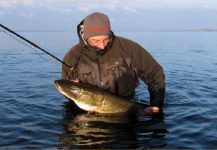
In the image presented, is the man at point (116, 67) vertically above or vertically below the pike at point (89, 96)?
above

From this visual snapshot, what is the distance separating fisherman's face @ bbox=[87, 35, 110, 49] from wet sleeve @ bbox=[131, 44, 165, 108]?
81 cm

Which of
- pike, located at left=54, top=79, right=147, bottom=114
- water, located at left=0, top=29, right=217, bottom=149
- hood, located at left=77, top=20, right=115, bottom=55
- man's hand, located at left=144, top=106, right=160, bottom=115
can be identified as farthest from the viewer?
man's hand, located at left=144, top=106, right=160, bottom=115

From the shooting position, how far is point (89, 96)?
25.8 ft

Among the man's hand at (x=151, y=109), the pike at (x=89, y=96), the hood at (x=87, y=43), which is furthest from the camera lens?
the man's hand at (x=151, y=109)

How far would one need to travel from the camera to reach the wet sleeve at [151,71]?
28.0ft

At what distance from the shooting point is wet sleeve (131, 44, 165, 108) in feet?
28.0

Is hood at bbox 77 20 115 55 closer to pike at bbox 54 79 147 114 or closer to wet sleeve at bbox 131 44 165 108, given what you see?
wet sleeve at bbox 131 44 165 108

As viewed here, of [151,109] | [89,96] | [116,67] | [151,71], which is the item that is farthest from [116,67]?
[151,109]

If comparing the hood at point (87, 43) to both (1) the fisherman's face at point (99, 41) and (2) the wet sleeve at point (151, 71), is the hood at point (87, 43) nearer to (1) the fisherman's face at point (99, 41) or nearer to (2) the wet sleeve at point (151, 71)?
(1) the fisherman's face at point (99, 41)

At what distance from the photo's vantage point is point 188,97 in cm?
1175

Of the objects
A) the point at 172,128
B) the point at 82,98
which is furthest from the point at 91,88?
the point at 172,128

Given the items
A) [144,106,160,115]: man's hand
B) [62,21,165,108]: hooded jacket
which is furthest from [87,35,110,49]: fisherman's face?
[144,106,160,115]: man's hand

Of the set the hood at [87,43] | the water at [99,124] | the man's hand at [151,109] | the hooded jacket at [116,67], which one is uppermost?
the hood at [87,43]

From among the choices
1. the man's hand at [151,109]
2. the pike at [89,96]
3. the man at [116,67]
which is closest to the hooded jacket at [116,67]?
the man at [116,67]
